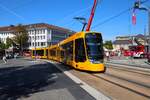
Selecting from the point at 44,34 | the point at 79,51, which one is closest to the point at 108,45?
the point at 44,34

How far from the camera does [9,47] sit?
124312 millimetres

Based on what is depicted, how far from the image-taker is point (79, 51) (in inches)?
859

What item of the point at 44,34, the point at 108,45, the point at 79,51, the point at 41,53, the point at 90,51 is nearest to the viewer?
the point at 90,51

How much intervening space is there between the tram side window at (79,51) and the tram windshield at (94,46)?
1.74 feet

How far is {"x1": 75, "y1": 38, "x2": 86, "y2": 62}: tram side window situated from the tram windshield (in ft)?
1.74

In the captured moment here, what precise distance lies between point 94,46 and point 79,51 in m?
1.45

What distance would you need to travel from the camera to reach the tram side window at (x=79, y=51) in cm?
2127

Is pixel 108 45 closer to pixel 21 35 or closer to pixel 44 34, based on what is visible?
pixel 44 34

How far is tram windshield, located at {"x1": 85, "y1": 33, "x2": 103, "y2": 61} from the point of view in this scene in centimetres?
2058

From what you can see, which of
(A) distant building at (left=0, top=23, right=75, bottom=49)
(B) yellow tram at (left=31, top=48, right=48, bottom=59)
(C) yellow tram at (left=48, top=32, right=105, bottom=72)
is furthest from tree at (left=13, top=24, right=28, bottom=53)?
(C) yellow tram at (left=48, top=32, right=105, bottom=72)

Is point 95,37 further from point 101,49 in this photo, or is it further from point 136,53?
point 136,53

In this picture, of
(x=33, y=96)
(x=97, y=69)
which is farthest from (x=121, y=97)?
(x=97, y=69)

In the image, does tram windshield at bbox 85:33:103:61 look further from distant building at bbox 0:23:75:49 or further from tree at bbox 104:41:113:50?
tree at bbox 104:41:113:50

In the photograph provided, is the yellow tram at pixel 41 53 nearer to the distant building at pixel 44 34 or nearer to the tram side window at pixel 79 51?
the distant building at pixel 44 34
